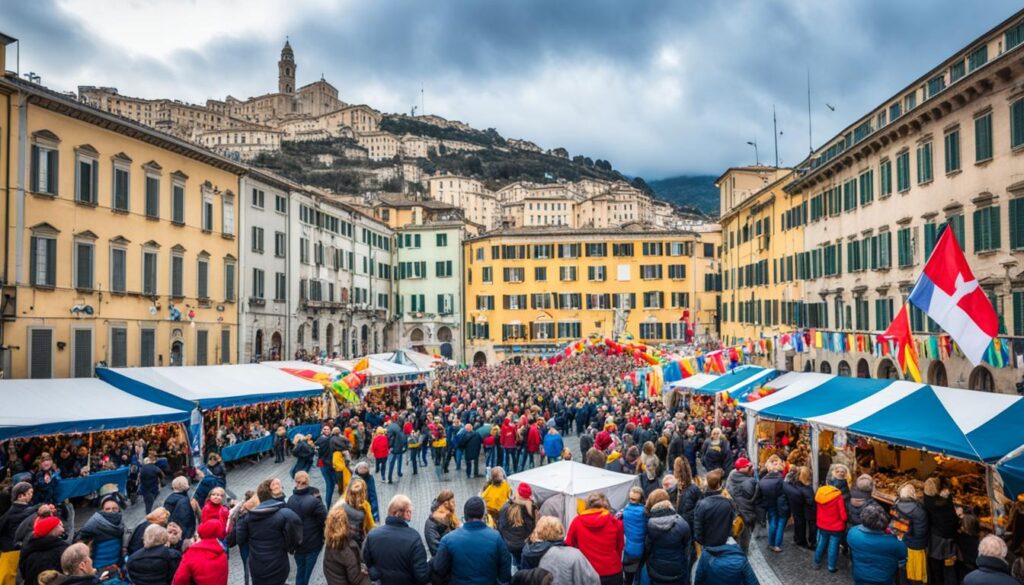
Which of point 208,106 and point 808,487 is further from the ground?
point 208,106

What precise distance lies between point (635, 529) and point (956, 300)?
694 cm

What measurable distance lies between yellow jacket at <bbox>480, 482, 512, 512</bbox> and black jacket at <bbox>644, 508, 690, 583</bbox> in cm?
269

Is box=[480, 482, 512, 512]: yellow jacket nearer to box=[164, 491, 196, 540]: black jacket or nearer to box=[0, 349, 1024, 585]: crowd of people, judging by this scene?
box=[0, 349, 1024, 585]: crowd of people

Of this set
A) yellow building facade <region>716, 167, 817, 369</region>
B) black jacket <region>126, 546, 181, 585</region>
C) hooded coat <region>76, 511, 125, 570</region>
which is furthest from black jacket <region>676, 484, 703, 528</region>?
yellow building facade <region>716, 167, 817, 369</region>

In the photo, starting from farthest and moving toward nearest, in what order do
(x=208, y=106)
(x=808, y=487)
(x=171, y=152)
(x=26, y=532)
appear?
(x=208, y=106)
(x=171, y=152)
(x=808, y=487)
(x=26, y=532)

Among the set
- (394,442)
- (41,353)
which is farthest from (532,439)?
(41,353)

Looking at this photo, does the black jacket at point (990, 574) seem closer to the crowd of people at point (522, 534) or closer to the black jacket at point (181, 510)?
the crowd of people at point (522, 534)

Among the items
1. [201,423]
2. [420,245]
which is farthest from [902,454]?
[420,245]

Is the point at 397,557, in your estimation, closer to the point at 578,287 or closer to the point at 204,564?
the point at 204,564

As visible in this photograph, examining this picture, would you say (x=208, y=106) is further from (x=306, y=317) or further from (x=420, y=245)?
(x=306, y=317)

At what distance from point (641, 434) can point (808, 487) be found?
16.5ft

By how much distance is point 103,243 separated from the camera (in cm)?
2547

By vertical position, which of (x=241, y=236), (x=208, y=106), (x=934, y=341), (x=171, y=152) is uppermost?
(x=208, y=106)

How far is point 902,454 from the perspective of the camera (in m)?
14.1
